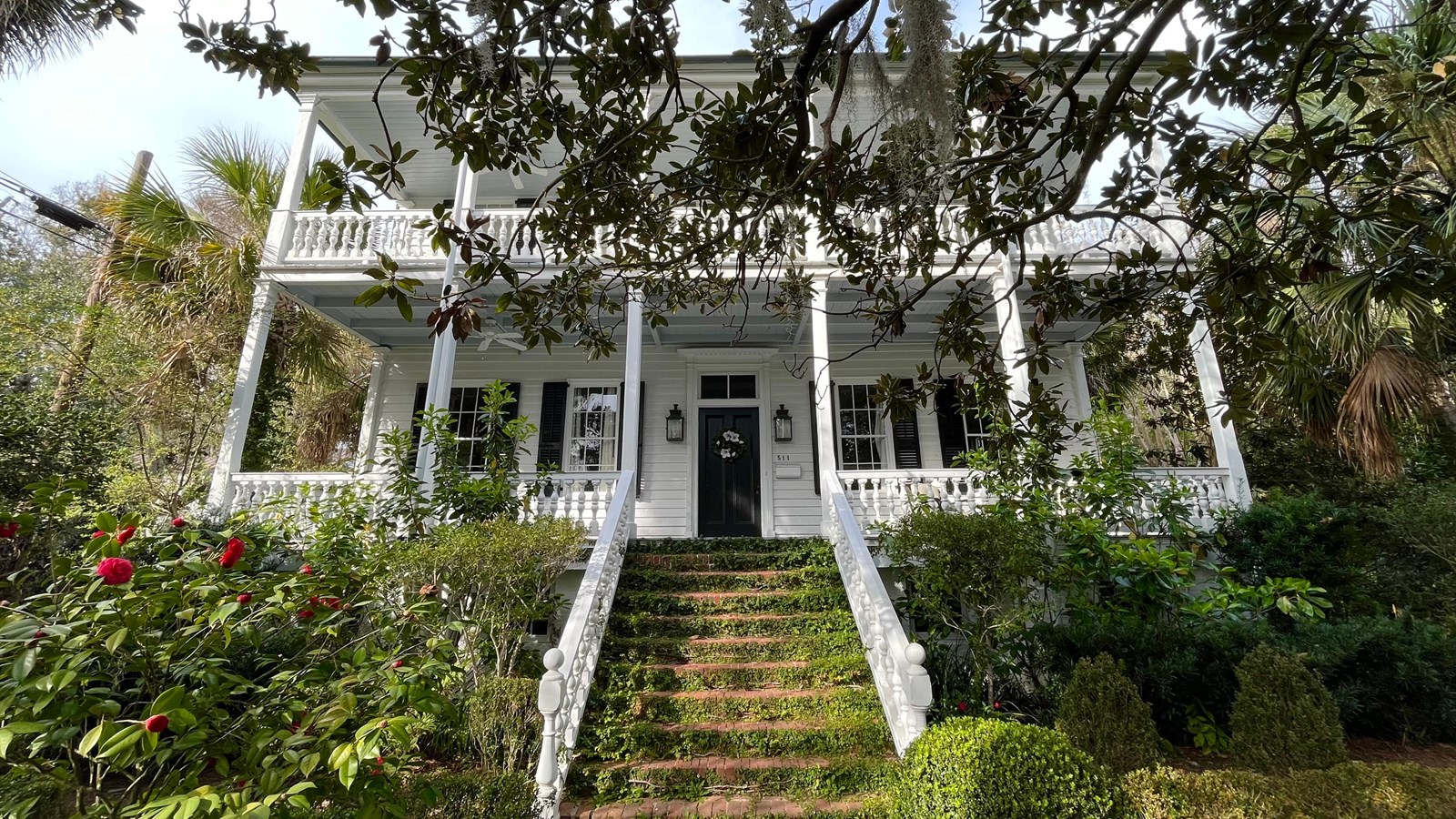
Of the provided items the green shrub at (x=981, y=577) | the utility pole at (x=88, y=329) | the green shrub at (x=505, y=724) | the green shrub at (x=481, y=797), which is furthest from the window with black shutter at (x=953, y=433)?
the utility pole at (x=88, y=329)

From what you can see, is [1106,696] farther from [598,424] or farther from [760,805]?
[598,424]

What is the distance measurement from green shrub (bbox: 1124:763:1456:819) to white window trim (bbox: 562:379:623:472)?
6887 mm

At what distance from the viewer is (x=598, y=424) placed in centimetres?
870

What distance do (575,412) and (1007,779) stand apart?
287 inches

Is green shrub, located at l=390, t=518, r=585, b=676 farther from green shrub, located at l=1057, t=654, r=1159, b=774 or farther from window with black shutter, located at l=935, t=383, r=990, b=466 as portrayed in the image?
window with black shutter, located at l=935, t=383, r=990, b=466

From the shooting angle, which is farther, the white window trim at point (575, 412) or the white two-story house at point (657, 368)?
the white window trim at point (575, 412)

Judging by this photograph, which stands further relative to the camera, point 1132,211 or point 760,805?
point 760,805

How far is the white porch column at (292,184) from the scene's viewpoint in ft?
22.9

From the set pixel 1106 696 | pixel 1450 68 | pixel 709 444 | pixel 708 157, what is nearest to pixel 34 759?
pixel 708 157

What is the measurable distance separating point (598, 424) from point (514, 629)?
14.5ft

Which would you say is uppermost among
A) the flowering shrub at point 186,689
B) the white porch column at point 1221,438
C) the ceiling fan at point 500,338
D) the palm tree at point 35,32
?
the palm tree at point 35,32

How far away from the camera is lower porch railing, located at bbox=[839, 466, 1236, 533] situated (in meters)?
6.45

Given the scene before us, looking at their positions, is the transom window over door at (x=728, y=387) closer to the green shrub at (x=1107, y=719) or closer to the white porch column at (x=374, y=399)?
the white porch column at (x=374, y=399)

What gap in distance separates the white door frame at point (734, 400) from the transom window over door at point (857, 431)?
111 centimetres
